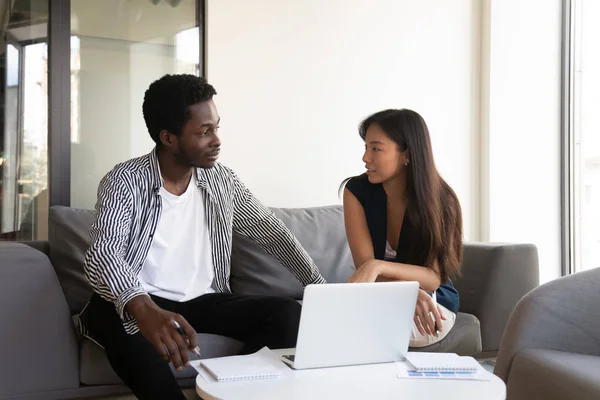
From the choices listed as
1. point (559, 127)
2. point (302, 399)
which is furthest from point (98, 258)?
point (559, 127)

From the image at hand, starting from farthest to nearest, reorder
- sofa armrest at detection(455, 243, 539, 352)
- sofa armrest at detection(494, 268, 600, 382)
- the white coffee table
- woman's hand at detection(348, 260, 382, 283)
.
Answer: sofa armrest at detection(455, 243, 539, 352)
woman's hand at detection(348, 260, 382, 283)
sofa armrest at detection(494, 268, 600, 382)
the white coffee table

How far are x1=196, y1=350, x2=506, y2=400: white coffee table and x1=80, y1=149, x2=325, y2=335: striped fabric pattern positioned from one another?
20.4 inches

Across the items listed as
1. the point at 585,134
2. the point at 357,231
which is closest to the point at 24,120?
the point at 357,231

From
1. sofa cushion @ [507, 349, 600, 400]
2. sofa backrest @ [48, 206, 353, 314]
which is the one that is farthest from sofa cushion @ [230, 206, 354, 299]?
sofa cushion @ [507, 349, 600, 400]

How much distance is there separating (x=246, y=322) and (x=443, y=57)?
230 cm

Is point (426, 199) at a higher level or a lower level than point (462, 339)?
higher

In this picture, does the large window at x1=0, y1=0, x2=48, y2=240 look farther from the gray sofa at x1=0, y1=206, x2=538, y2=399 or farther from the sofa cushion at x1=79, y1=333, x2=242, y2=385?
the sofa cushion at x1=79, y1=333, x2=242, y2=385

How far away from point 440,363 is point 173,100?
4.22ft

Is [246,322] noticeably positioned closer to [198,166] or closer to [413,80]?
[198,166]

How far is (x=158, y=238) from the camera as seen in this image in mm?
2256

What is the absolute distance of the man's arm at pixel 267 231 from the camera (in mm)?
2406

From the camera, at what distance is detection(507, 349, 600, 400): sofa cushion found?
152cm

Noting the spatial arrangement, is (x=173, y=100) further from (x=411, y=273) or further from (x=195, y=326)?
(x=411, y=273)

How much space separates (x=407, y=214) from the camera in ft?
7.54
